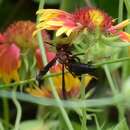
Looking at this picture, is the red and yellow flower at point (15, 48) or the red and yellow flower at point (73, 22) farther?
the red and yellow flower at point (15, 48)

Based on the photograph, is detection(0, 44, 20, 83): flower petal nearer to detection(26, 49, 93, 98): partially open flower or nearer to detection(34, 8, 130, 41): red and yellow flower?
detection(26, 49, 93, 98): partially open flower

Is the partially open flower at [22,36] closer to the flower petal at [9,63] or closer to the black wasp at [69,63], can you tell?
the flower petal at [9,63]

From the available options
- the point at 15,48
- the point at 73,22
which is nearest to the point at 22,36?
the point at 15,48

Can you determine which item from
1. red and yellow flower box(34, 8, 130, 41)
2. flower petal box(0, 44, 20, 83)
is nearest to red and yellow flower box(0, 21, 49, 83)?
flower petal box(0, 44, 20, 83)

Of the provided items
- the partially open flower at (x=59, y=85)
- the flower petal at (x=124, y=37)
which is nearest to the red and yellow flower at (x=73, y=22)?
the flower petal at (x=124, y=37)

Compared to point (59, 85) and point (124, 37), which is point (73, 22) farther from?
point (59, 85)

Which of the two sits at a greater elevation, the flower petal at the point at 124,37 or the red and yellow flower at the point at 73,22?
the red and yellow flower at the point at 73,22

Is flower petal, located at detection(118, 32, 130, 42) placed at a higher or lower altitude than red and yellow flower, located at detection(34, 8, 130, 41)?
lower

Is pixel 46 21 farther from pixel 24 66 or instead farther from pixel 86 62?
pixel 24 66

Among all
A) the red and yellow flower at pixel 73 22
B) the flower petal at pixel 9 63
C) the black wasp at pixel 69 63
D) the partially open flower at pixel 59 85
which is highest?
the red and yellow flower at pixel 73 22
